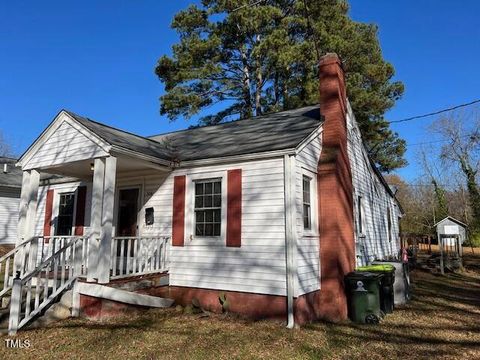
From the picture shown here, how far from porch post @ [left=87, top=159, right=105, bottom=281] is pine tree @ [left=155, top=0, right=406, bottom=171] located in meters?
14.0

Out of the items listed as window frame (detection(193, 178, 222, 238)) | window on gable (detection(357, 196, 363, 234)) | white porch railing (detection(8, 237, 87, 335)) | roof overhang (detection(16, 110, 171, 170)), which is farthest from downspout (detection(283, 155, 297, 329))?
white porch railing (detection(8, 237, 87, 335))

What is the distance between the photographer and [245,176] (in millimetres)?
8484

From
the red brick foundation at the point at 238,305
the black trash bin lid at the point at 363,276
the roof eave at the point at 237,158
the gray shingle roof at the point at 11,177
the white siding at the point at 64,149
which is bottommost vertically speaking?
the red brick foundation at the point at 238,305

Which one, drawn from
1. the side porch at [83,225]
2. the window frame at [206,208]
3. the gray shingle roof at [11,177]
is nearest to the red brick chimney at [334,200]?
the window frame at [206,208]

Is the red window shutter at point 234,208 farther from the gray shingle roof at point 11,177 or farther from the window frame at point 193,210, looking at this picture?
the gray shingle roof at point 11,177

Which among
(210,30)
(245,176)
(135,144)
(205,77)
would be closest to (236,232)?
(245,176)

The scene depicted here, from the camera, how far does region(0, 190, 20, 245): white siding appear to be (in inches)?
878

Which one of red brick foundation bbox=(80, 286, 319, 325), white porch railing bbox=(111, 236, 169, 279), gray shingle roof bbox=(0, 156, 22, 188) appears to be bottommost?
red brick foundation bbox=(80, 286, 319, 325)

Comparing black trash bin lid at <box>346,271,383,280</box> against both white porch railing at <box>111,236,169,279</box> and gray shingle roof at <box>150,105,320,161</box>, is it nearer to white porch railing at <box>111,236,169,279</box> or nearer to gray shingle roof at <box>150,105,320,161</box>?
gray shingle roof at <box>150,105,320,161</box>

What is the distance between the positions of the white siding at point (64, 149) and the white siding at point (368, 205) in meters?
7.04

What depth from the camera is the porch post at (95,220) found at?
774cm

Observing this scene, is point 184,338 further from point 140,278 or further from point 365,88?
point 365,88

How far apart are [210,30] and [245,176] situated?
1661 cm

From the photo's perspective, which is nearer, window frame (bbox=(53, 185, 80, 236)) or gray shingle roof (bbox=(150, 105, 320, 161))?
gray shingle roof (bbox=(150, 105, 320, 161))
